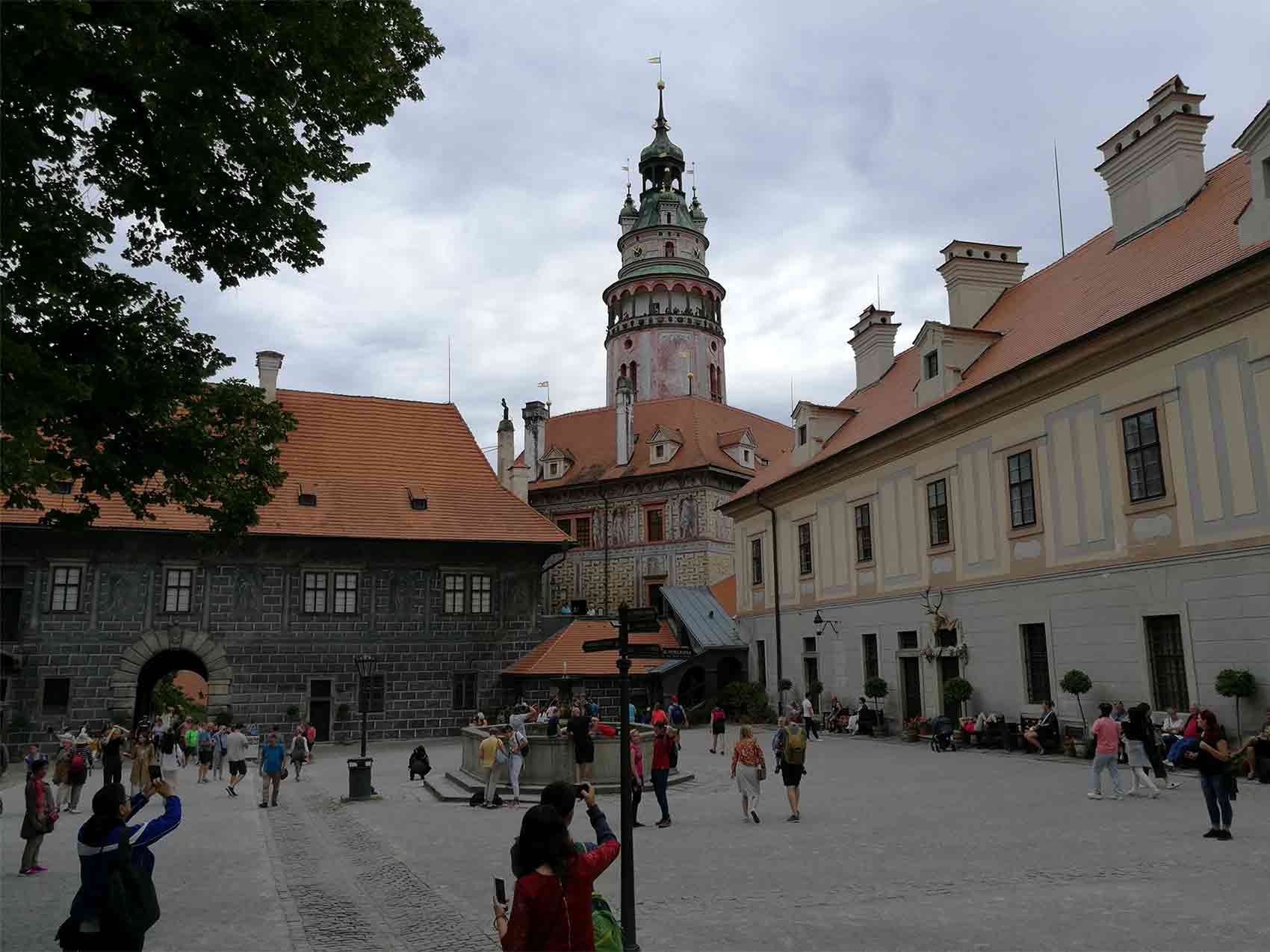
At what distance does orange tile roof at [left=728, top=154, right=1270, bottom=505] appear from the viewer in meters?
19.3

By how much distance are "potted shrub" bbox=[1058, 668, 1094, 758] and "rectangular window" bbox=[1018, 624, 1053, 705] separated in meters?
1.50

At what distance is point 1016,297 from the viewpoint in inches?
1117

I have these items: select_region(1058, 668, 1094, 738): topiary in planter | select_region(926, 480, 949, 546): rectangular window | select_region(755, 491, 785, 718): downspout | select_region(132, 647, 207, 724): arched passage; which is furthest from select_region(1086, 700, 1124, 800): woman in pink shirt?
select_region(132, 647, 207, 724): arched passage

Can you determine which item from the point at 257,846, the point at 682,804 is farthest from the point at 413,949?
the point at 682,804

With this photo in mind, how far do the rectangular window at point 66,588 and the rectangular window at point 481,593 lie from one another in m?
12.5

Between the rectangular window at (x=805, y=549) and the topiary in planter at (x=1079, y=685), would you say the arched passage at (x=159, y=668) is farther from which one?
the topiary in planter at (x=1079, y=685)

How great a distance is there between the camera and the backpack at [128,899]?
5699 millimetres

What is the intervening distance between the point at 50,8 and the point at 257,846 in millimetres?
10245

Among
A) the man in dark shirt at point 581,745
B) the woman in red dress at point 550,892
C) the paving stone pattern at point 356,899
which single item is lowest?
the paving stone pattern at point 356,899

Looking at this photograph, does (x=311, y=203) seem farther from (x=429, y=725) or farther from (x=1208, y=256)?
(x=429, y=725)

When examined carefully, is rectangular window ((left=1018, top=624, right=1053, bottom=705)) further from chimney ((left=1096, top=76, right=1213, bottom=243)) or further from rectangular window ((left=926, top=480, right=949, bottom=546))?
chimney ((left=1096, top=76, right=1213, bottom=243))

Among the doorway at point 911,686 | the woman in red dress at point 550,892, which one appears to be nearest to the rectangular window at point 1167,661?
the doorway at point 911,686

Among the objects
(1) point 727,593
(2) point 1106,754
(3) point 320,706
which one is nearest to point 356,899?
(2) point 1106,754

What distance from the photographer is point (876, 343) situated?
3550cm
